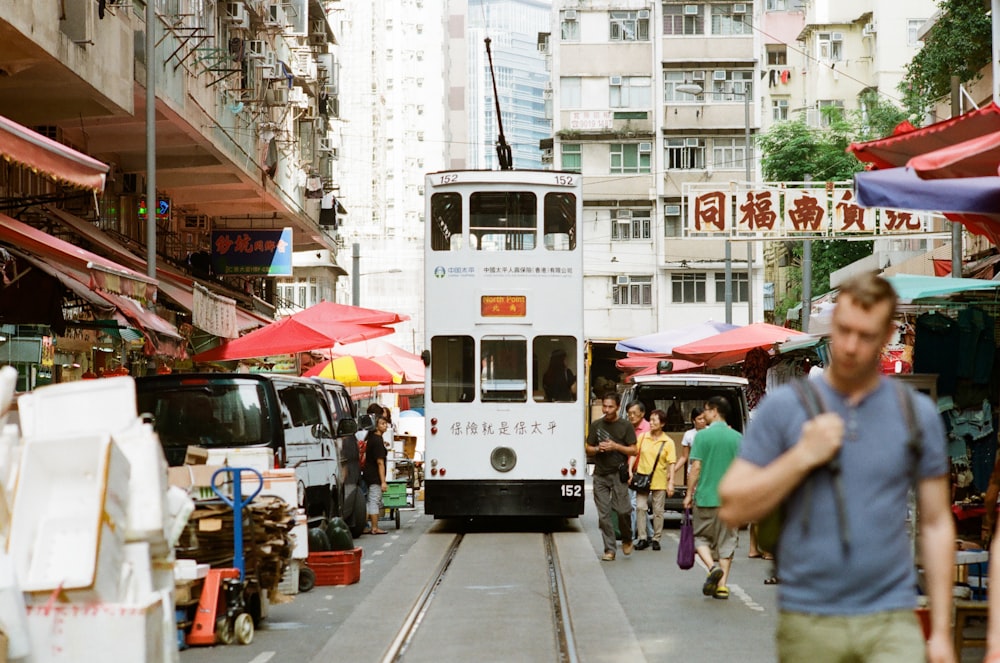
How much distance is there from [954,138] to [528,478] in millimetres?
10135

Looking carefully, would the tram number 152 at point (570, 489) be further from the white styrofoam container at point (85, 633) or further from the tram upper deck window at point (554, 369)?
the white styrofoam container at point (85, 633)

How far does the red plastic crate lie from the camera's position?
14.1 metres

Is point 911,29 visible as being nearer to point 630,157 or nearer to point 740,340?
point 630,157

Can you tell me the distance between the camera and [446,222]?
2041cm

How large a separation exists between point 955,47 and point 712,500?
48.7ft

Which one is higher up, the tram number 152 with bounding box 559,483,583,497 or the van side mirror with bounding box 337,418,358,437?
the van side mirror with bounding box 337,418,358,437

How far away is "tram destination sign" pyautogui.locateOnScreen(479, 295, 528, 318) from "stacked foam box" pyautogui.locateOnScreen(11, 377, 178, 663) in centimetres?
1404

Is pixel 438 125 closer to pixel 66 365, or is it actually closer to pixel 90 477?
pixel 66 365

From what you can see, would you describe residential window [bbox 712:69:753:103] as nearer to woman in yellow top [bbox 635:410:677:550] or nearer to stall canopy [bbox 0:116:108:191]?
woman in yellow top [bbox 635:410:677:550]

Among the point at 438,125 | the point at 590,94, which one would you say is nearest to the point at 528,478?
the point at 590,94

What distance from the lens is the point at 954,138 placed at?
10.9 meters

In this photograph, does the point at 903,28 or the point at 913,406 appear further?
the point at 903,28

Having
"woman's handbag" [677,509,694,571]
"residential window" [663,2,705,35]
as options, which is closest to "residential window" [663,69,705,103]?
"residential window" [663,2,705,35]

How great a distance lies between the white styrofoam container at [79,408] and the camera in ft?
20.2
